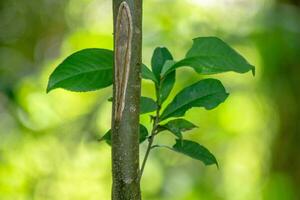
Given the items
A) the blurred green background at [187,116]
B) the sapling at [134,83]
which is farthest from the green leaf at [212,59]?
the blurred green background at [187,116]

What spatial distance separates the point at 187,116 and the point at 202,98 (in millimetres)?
1292

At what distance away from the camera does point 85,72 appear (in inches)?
15.5

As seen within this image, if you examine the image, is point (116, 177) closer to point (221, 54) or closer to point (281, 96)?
point (221, 54)

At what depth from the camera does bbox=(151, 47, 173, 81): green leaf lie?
428 millimetres

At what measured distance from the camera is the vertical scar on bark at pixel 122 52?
31cm

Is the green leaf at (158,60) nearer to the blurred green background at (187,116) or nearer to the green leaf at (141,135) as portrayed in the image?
the green leaf at (141,135)

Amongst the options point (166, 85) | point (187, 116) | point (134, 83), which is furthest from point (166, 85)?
point (187, 116)

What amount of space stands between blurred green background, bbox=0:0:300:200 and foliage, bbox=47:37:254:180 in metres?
0.97

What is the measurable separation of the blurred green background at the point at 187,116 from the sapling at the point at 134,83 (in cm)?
98

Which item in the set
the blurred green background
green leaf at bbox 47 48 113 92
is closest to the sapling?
green leaf at bbox 47 48 113 92

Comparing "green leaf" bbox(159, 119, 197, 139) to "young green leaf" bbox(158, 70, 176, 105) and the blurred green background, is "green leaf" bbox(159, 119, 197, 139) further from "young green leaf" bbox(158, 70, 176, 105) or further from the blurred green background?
the blurred green background

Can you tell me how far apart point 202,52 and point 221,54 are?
0.01m

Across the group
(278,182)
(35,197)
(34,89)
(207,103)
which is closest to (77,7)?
(34,89)

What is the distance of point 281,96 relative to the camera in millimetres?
1713
